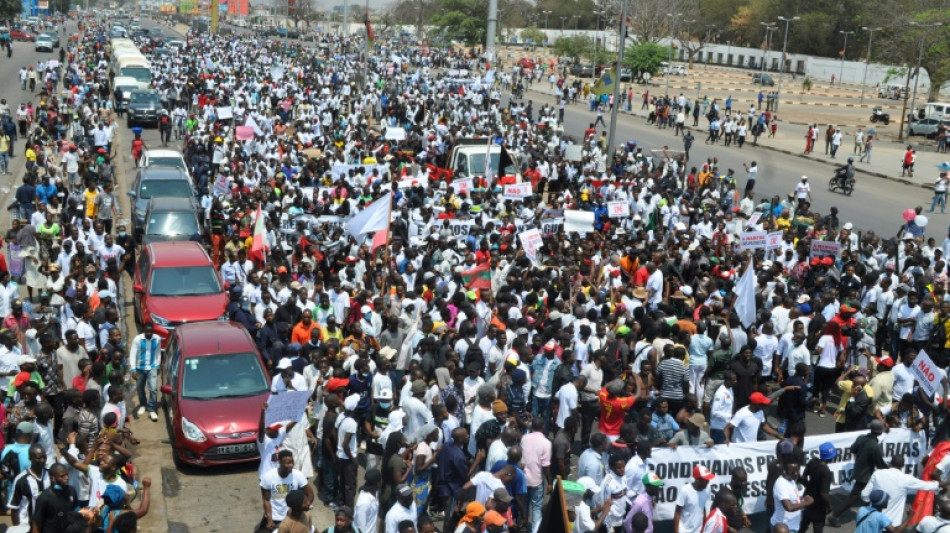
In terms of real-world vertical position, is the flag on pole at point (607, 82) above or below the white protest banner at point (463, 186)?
A: above

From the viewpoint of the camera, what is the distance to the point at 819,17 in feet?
317

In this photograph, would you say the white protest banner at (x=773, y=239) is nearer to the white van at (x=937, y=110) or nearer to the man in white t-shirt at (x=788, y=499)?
the man in white t-shirt at (x=788, y=499)

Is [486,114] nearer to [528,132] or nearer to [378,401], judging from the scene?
[528,132]

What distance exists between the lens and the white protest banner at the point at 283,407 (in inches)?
372

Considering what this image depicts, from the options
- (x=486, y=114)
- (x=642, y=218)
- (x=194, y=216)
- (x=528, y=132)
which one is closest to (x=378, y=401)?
(x=194, y=216)

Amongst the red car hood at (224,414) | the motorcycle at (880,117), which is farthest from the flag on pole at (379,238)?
the motorcycle at (880,117)

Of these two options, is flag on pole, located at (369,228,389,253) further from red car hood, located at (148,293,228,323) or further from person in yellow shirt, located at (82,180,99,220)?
person in yellow shirt, located at (82,180,99,220)

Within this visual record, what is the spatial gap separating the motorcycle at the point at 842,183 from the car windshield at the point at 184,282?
23.3 meters

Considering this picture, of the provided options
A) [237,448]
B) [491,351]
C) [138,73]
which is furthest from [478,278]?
[138,73]

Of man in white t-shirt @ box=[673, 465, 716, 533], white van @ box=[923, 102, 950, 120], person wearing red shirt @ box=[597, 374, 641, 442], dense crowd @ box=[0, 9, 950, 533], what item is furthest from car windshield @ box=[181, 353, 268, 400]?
white van @ box=[923, 102, 950, 120]

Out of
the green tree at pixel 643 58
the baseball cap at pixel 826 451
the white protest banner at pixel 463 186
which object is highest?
the green tree at pixel 643 58

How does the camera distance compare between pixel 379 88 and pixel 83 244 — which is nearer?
pixel 83 244

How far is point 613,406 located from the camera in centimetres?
1089

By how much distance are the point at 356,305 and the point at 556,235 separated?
19.3 ft
